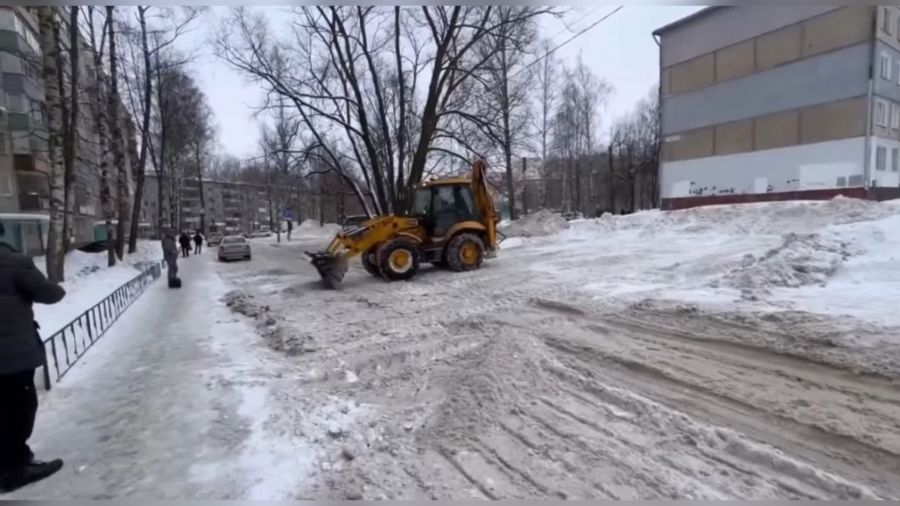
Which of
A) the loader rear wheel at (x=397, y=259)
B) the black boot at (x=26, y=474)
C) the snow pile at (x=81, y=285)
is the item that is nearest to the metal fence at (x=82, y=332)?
the snow pile at (x=81, y=285)

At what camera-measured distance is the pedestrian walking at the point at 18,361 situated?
3.45 m

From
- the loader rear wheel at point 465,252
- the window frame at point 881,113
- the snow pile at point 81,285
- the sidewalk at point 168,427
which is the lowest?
the sidewalk at point 168,427

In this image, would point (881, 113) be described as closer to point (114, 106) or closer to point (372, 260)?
point (372, 260)

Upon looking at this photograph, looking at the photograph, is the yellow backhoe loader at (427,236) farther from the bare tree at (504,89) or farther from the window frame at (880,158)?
the window frame at (880,158)

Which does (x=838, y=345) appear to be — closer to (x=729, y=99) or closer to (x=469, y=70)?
(x=469, y=70)

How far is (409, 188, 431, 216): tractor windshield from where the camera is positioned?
13.3 metres

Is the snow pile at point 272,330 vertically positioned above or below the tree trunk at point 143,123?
below

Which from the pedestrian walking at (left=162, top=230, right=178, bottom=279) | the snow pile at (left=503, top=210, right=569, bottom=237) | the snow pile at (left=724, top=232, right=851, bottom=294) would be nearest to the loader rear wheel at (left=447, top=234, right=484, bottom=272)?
the snow pile at (left=724, top=232, right=851, bottom=294)

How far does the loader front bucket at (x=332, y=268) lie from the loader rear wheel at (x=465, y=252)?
8.58 ft

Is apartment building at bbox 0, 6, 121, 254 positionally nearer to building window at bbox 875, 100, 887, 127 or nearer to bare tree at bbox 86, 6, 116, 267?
bare tree at bbox 86, 6, 116, 267

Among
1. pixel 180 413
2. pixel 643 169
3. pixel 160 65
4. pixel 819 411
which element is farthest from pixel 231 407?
pixel 643 169

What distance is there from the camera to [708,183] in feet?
87.8

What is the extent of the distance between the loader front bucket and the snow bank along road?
2.81 m

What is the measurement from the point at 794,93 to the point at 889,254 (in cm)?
2022
